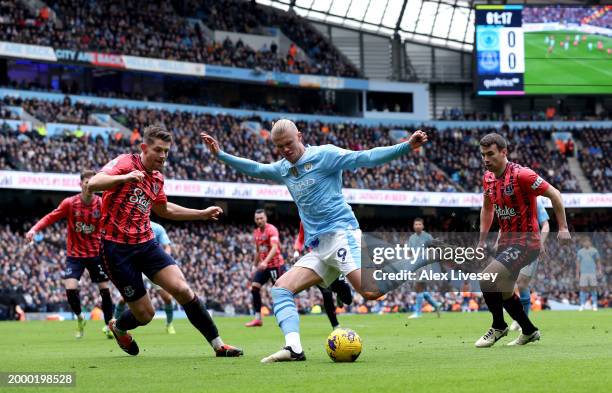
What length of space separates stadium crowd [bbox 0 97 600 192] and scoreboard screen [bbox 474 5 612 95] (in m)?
5.38

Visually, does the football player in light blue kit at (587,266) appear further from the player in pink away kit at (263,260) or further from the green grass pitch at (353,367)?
the green grass pitch at (353,367)

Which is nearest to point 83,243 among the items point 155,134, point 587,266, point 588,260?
point 155,134

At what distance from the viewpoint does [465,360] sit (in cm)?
1043

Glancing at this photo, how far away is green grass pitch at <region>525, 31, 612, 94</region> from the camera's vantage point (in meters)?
57.0

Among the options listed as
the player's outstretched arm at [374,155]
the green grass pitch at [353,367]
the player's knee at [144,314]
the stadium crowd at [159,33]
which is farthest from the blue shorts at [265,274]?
the stadium crowd at [159,33]

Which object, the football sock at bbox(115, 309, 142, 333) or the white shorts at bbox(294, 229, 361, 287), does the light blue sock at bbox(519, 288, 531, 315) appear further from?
the football sock at bbox(115, 309, 142, 333)

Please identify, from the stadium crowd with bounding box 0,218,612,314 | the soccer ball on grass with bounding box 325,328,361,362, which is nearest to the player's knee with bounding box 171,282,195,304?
the soccer ball on grass with bounding box 325,328,361,362

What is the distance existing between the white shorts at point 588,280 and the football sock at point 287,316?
2205cm

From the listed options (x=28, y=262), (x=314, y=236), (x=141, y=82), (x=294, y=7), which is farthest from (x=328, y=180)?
(x=294, y=7)

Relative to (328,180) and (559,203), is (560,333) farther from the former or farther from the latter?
(328,180)

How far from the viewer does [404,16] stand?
69375 millimetres

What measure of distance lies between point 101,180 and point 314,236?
2258mm

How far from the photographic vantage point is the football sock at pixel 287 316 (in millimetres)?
10555

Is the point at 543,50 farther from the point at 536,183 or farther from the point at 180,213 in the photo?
the point at 180,213
